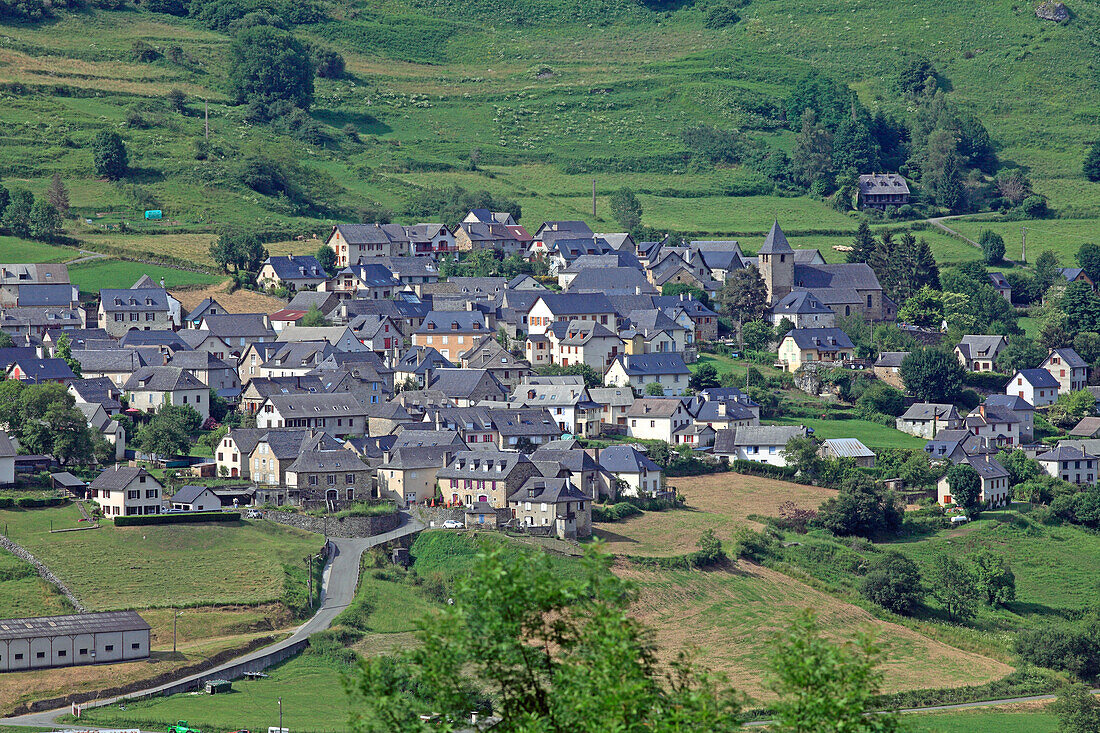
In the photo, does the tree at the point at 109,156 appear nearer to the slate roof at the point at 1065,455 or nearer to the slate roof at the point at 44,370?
the slate roof at the point at 44,370

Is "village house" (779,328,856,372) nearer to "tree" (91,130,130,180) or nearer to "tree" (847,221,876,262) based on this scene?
"tree" (847,221,876,262)

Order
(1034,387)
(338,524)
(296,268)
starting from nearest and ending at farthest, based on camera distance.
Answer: (338,524)
(1034,387)
(296,268)

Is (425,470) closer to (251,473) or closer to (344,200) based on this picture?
(251,473)

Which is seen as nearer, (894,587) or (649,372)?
(894,587)

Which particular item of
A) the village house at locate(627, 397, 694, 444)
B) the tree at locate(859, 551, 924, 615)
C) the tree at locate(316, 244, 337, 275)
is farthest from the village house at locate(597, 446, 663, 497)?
the tree at locate(316, 244, 337, 275)

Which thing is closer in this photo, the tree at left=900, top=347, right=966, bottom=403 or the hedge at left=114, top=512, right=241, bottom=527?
the hedge at left=114, top=512, right=241, bottom=527

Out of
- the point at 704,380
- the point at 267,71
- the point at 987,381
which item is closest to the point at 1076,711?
the point at 704,380

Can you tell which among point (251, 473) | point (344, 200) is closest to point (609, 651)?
point (251, 473)

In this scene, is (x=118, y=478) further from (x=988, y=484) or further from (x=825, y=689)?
(x=825, y=689)
